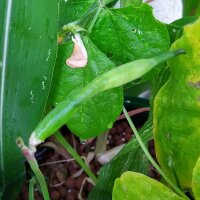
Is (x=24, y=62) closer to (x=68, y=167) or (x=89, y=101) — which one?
(x=89, y=101)

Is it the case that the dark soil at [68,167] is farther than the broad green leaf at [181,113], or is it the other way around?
the dark soil at [68,167]

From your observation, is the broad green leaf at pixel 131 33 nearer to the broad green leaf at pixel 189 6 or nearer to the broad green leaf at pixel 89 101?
the broad green leaf at pixel 89 101

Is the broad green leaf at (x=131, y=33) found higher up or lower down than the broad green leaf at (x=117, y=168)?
higher up

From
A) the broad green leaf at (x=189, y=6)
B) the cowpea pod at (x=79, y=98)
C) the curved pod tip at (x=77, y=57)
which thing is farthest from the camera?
the broad green leaf at (x=189, y=6)

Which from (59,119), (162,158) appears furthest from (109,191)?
(59,119)

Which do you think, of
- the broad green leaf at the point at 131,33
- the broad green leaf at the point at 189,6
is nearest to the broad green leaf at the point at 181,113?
the broad green leaf at the point at 131,33

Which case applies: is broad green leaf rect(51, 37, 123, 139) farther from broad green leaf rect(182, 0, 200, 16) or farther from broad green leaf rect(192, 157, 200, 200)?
broad green leaf rect(182, 0, 200, 16)

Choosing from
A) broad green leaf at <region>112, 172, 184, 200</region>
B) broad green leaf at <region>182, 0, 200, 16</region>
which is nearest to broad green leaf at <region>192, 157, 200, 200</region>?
broad green leaf at <region>112, 172, 184, 200</region>
